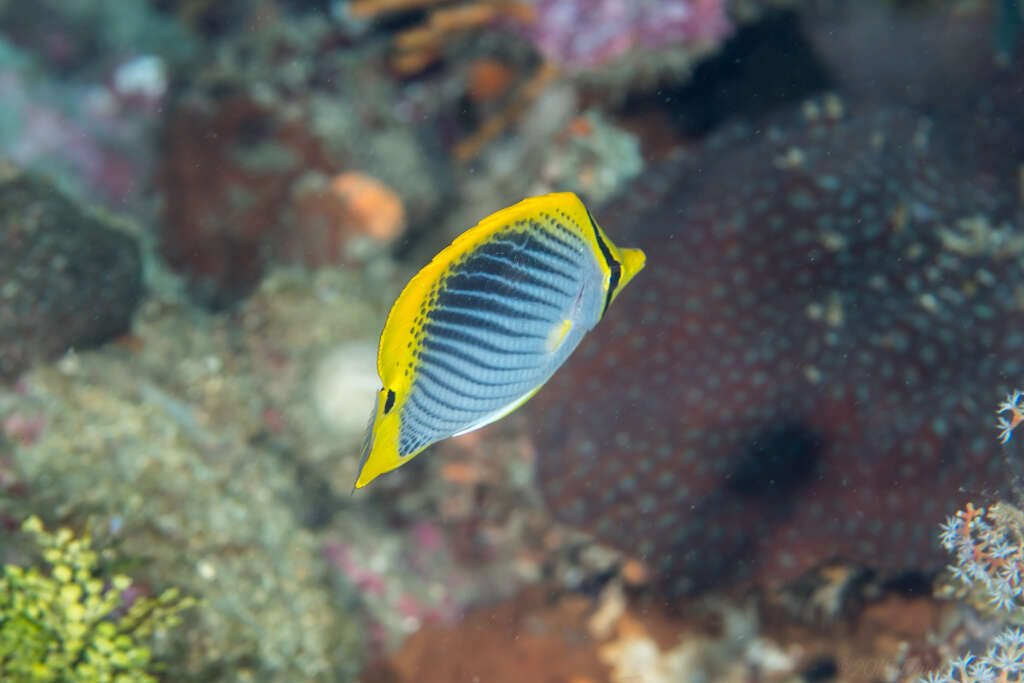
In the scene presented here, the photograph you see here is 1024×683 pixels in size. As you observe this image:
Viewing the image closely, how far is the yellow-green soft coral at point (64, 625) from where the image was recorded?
9.30ft

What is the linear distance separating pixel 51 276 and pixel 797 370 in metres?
4.13

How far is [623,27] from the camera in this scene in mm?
4836

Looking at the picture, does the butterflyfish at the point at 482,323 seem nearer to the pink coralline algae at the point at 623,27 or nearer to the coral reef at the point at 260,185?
the pink coralline algae at the point at 623,27

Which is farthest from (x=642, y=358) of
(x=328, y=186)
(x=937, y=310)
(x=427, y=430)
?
(x=328, y=186)

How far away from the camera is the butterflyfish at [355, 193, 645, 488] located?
1820mm

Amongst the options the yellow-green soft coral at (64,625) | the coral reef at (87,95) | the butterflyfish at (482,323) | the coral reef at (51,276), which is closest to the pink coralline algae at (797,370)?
the butterflyfish at (482,323)

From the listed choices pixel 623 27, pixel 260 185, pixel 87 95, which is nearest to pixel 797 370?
pixel 623 27

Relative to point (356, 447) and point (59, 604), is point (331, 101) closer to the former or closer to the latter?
point (356, 447)

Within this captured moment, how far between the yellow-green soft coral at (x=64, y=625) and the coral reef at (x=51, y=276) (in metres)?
1.33

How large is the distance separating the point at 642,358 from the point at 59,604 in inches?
117

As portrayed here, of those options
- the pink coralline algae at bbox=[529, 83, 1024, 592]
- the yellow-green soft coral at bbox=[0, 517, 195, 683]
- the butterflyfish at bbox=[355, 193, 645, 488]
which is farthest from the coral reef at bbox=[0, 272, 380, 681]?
the butterflyfish at bbox=[355, 193, 645, 488]

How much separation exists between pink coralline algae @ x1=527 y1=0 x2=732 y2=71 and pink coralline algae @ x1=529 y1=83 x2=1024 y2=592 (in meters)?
1.07

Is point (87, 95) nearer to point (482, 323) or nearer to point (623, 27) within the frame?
point (623, 27)

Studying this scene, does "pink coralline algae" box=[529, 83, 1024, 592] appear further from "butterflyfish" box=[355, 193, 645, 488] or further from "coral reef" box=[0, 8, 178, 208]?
"coral reef" box=[0, 8, 178, 208]
